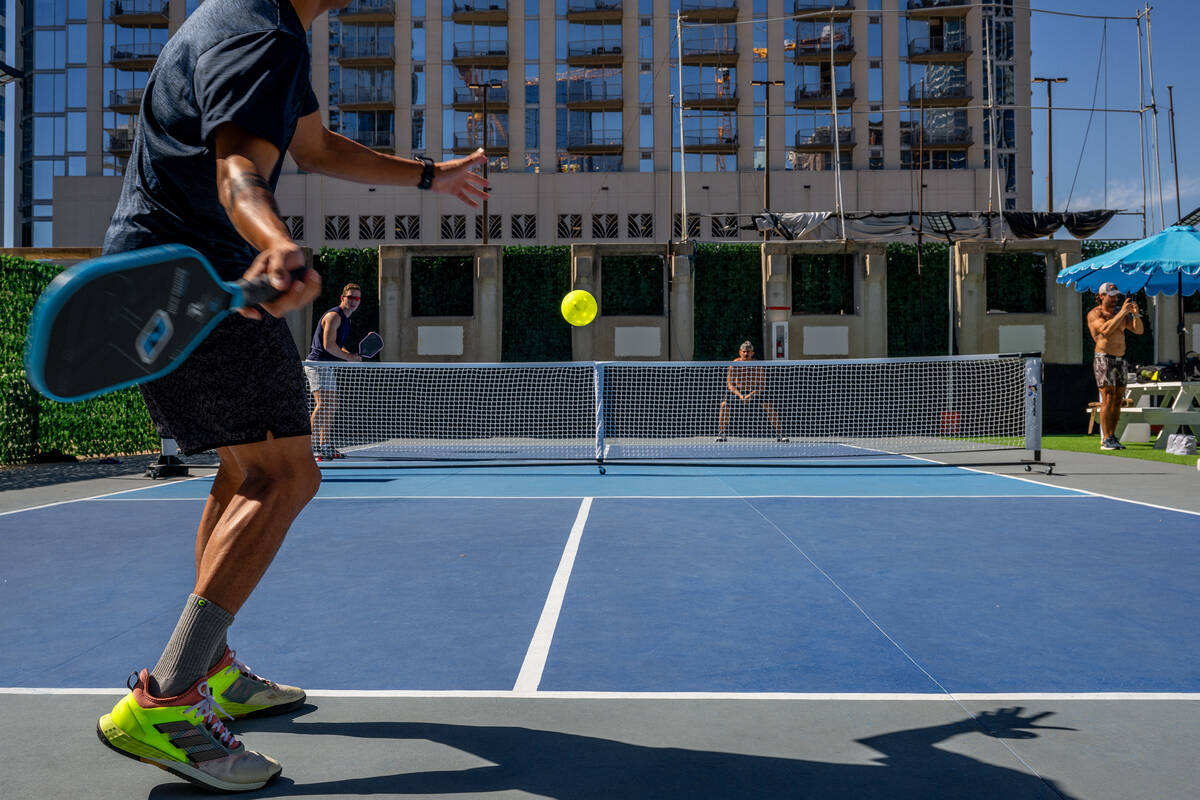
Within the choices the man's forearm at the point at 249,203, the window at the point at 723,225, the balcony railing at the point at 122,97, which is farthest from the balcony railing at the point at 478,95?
the man's forearm at the point at 249,203

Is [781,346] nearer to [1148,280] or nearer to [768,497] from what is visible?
[1148,280]

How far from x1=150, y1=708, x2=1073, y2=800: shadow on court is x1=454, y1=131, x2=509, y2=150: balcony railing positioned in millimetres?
48989

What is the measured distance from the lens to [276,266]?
200cm

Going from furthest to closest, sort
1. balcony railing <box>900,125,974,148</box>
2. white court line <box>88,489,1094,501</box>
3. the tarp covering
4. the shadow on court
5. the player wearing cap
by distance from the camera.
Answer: balcony railing <box>900,125,974,148</box> → the tarp covering → the player wearing cap → white court line <box>88,489,1094,501</box> → the shadow on court

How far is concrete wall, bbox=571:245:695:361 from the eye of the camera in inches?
955

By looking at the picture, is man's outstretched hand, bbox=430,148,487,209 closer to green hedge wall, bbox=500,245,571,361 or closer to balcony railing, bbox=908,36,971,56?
green hedge wall, bbox=500,245,571,361

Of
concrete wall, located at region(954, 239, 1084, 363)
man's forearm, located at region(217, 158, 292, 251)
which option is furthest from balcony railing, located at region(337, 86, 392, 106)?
man's forearm, located at region(217, 158, 292, 251)

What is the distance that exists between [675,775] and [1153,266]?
14.3 m

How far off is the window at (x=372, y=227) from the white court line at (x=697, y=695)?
4586 cm

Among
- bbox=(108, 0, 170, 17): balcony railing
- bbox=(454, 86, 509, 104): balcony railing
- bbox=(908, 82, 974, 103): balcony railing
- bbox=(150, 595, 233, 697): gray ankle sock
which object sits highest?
bbox=(108, 0, 170, 17): balcony railing

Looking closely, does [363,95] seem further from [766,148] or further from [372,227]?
[766,148]

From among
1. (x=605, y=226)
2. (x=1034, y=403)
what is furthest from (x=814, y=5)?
(x=1034, y=403)

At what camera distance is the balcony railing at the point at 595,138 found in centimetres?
4912

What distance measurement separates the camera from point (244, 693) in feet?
9.07
